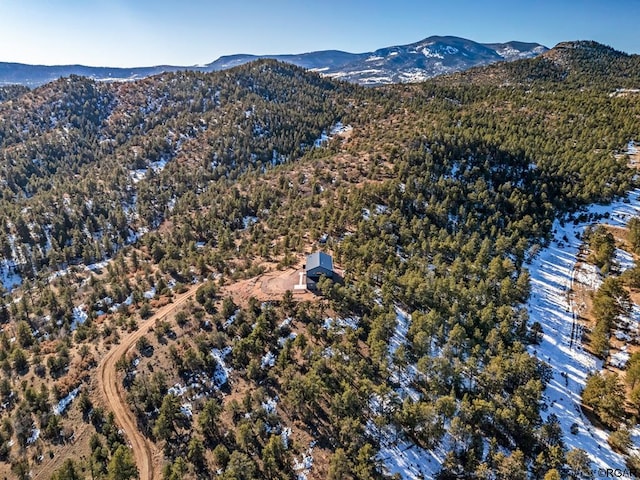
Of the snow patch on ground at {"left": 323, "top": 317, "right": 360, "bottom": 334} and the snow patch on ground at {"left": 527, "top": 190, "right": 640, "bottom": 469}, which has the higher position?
the snow patch on ground at {"left": 323, "top": 317, "right": 360, "bottom": 334}

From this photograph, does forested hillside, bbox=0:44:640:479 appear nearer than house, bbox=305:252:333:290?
Yes

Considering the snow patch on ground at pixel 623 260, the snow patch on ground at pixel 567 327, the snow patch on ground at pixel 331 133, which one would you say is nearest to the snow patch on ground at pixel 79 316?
the snow patch on ground at pixel 567 327

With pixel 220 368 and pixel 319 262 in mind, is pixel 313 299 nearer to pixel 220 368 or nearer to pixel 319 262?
pixel 319 262

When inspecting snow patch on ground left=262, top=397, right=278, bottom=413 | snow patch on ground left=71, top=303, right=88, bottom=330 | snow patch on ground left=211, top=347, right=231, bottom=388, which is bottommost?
snow patch on ground left=71, top=303, right=88, bottom=330

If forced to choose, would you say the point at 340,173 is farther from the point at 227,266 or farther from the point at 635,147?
the point at 635,147

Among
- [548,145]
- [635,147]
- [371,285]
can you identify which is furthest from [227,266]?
[635,147]

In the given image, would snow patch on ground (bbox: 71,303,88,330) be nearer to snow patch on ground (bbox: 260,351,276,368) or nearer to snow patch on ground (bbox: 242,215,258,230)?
snow patch on ground (bbox: 260,351,276,368)

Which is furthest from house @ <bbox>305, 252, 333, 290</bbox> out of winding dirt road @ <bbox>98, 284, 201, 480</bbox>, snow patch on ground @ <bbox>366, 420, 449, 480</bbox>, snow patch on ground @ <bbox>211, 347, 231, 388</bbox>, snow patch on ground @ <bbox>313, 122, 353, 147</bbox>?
snow patch on ground @ <bbox>313, 122, 353, 147</bbox>
